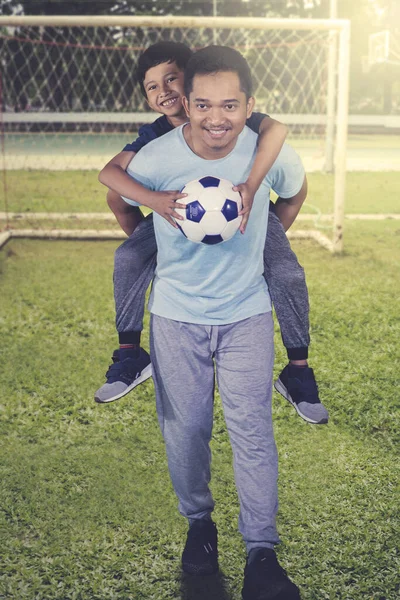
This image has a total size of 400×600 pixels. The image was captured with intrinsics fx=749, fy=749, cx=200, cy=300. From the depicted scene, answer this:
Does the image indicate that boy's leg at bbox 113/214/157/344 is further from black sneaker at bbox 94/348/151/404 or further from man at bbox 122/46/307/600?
man at bbox 122/46/307/600

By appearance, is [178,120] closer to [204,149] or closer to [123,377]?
[204,149]

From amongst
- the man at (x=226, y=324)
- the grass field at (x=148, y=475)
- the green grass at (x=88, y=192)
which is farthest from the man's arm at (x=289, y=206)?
the green grass at (x=88, y=192)

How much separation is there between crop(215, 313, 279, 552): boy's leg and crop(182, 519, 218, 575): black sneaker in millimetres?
280

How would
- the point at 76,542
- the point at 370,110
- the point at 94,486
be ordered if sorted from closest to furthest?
the point at 76,542, the point at 94,486, the point at 370,110

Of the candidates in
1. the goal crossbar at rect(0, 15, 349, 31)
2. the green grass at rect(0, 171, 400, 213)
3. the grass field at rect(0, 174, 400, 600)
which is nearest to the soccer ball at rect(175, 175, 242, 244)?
the grass field at rect(0, 174, 400, 600)

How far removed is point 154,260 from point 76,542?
128 centimetres

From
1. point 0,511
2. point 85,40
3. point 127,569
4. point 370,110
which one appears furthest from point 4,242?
point 370,110

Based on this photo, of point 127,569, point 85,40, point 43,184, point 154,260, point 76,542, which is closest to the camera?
point 127,569

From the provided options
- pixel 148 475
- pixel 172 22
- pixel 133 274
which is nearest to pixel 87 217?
pixel 172 22

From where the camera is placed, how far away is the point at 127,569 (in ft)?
9.84

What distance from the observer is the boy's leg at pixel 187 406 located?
2.66 metres

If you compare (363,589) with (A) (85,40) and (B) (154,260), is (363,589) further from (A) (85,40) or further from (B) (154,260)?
(A) (85,40)

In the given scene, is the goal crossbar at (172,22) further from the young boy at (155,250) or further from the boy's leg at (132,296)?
the boy's leg at (132,296)

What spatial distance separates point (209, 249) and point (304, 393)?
31.6 inches
